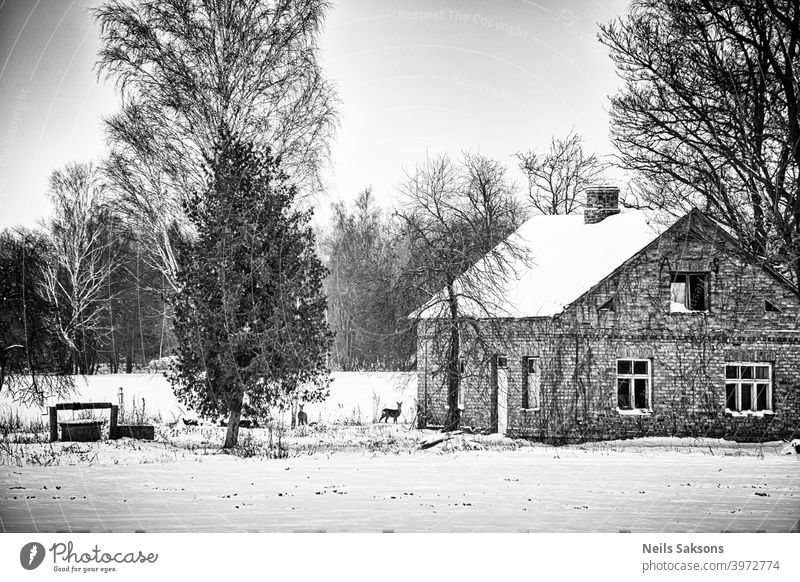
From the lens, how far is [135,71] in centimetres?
975

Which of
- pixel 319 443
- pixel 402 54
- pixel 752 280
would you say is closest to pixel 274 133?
pixel 402 54

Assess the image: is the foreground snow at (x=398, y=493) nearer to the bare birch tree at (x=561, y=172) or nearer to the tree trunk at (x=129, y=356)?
the bare birch tree at (x=561, y=172)

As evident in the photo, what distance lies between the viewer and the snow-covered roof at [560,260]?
11.5 meters

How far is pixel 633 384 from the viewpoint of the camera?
1166 centimetres

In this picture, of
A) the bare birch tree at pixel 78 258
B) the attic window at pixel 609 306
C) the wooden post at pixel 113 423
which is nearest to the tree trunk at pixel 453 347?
the attic window at pixel 609 306

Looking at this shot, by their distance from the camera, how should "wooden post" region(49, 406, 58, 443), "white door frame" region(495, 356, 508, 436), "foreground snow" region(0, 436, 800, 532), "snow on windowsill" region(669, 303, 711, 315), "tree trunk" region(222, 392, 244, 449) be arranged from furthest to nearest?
"white door frame" region(495, 356, 508, 436) < "snow on windowsill" region(669, 303, 711, 315) < "wooden post" region(49, 406, 58, 443) < "tree trunk" region(222, 392, 244, 449) < "foreground snow" region(0, 436, 800, 532)

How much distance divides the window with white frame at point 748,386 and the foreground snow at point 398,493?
2.50 m

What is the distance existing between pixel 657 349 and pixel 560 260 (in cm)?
200

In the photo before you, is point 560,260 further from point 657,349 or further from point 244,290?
point 244,290

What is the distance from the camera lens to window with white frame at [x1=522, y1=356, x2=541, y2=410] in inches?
467

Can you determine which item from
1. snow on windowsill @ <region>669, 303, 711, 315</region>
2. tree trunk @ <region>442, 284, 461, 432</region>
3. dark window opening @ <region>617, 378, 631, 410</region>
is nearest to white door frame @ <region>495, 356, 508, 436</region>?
tree trunk @ <region>442, 284, 461, 432</region>

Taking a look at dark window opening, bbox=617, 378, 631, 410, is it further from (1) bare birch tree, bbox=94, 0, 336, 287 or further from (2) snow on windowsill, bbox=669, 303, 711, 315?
(1) bare birch tree, bbox=94, 0, 336, 287

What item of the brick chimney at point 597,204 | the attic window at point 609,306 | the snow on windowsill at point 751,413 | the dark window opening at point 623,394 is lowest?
the snow on windowsill at point 751,413

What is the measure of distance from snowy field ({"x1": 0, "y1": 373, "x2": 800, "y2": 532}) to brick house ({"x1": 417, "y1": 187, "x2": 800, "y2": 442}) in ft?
2.98
